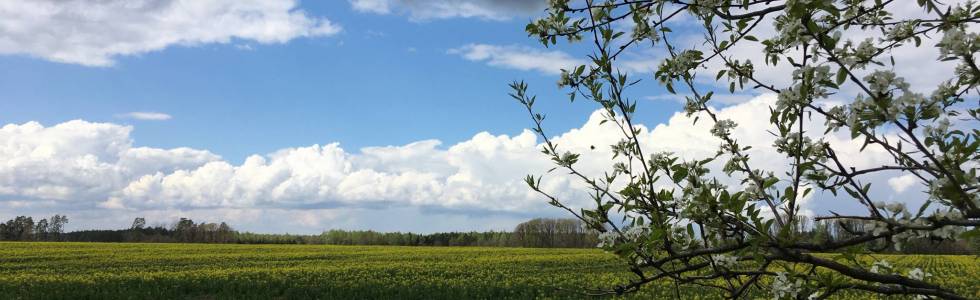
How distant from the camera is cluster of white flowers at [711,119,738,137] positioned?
258 centimetres

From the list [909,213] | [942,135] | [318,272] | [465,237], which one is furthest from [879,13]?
[465,237]

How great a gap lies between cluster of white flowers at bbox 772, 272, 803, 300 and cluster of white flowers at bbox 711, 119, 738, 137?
72cm

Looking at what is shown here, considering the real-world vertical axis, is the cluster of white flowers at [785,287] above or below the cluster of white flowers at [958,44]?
below

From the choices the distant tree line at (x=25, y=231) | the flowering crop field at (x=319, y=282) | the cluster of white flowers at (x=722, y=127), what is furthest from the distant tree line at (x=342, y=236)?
the cluster of white flowers at (x=722, y=127)

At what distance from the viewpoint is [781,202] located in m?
2.17

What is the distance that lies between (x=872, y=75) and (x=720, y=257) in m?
0.98

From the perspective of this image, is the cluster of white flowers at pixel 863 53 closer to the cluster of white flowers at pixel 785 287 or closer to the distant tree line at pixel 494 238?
the cluster of white flowers at pixel 785 287

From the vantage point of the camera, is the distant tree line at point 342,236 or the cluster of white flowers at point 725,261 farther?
the distant tree line at point 342,236

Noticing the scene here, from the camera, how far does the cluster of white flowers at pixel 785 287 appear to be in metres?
1.95

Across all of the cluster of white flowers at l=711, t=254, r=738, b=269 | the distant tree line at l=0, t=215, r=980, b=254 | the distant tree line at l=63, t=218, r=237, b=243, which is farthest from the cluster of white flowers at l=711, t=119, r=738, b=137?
the distant tree line at l=63, t=218, r=237, b=243

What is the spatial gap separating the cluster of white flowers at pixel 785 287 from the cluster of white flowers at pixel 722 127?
2.38ft

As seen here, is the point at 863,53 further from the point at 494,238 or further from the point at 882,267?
the point at 494,238

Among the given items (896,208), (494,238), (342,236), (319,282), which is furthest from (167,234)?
(896,208)

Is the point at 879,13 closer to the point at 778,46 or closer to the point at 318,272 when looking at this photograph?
the point at 778,46
